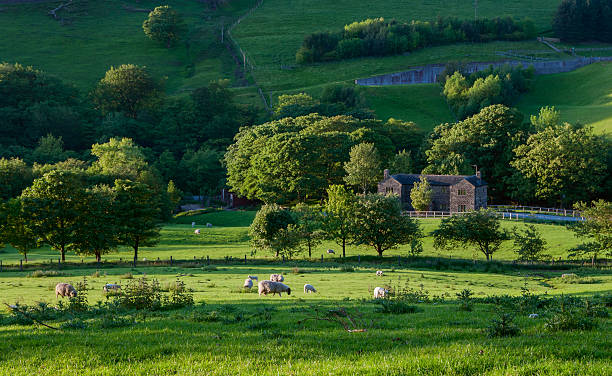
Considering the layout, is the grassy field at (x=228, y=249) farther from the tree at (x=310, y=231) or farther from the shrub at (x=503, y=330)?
the shrub at (x=503, y=330)

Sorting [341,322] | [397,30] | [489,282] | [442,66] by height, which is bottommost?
[489,282]

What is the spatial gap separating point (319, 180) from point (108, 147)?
46121 millimetres

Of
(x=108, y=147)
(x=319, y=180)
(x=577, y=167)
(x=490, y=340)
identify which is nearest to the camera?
(x=490, y=340)

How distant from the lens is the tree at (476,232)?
65312 mm

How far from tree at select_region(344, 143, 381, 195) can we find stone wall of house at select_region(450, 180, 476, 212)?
15.1 m

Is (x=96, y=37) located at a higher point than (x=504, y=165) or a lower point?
higher

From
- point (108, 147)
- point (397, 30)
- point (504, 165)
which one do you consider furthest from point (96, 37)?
point (504, 165)

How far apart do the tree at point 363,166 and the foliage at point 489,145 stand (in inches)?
514

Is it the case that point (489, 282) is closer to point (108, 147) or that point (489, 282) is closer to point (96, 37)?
point (108, 147)

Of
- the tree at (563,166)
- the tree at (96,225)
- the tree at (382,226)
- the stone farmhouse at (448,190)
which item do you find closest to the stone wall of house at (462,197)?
the stone farmhouse at (448,190)

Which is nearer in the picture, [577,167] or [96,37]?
[577,167]

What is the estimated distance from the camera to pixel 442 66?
548ft

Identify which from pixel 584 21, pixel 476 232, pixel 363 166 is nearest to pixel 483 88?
pixel 363 166

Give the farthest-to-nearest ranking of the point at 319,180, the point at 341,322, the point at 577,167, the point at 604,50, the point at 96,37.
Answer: the point at 96,37
the point at 604,50
the point at 319,180
the point at 577,167
the point at 341,322
